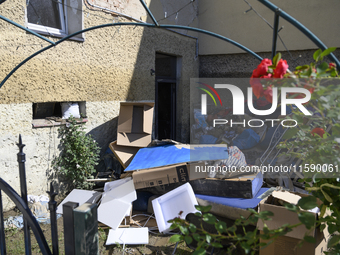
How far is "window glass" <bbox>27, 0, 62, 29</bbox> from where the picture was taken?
4062 millimetres

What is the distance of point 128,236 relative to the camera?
3189 mm

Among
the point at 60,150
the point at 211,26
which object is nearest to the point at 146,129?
the point at 60,150

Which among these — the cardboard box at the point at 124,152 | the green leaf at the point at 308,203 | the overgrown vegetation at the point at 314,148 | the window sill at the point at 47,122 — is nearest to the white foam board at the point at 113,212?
the cardboard box at the point at 124,152

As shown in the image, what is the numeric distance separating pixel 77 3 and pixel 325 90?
450cm

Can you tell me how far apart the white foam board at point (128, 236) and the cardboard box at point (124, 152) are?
3.84 feet

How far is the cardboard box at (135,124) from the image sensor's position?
4.54 m

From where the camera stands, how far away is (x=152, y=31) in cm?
576

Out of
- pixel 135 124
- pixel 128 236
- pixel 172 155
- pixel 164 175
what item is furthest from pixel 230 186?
pixel 135 124

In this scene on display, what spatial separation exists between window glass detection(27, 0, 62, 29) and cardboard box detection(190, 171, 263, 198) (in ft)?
11.1

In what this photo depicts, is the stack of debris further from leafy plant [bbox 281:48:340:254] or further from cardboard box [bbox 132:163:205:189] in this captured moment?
leafy plant [bbox 281:48:340:254]

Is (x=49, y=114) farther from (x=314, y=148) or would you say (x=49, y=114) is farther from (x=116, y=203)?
(x=314, y=148)

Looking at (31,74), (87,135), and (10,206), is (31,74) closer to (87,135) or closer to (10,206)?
(87,135)

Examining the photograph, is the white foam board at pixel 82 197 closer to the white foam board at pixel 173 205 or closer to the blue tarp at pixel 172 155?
the blue tarp at pixel 172 155

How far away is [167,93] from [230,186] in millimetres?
3963
